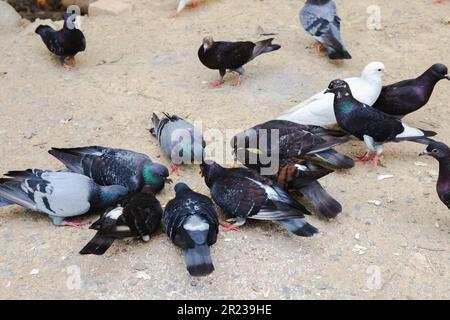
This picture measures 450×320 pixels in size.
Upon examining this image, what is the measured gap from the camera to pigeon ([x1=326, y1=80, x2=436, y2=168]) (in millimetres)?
4348

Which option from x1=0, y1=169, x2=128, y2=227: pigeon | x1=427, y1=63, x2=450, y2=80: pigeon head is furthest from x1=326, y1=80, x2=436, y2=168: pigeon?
x1=0, y1=169, x2=128, y2=227: pigeon

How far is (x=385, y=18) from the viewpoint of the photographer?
6945 millimetres

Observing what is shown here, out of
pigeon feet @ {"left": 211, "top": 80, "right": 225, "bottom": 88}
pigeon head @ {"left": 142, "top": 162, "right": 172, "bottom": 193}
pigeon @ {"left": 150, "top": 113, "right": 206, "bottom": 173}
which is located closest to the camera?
pigeon head @ {"left": 142, "top": 162, "right": 172, "bottom": 193}

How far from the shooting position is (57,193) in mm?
3750

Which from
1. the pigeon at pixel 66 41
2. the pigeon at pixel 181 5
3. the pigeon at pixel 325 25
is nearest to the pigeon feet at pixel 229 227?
the pigeon at pixel 325 25

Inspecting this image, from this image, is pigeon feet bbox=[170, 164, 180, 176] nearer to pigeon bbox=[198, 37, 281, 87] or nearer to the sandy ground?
the sandy ground

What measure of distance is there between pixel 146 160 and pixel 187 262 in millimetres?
1187

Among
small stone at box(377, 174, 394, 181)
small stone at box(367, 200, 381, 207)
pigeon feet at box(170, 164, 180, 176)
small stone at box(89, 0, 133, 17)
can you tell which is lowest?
small stone at box(377, 174, 394, 181)

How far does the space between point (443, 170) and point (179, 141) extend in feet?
6.39

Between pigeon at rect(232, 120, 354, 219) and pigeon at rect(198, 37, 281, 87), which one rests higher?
pigeon at rect(198, 37, 281, 87)

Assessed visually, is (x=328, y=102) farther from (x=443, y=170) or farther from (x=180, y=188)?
(x=180, y=188)

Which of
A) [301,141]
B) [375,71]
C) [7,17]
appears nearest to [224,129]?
[301,141]

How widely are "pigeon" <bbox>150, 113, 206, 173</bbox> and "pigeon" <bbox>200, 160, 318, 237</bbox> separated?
527 millimetres

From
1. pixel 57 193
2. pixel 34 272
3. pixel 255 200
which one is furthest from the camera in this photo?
pixel 57 193
